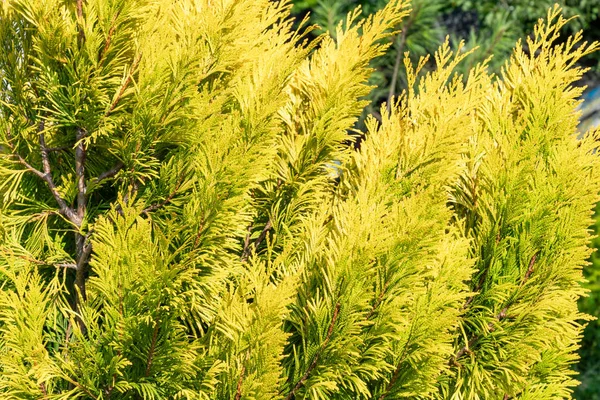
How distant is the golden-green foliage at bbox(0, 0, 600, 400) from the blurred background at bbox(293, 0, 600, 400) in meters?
3.69

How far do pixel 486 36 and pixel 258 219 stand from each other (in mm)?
9054

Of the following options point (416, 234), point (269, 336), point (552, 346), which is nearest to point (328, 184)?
point (416, 234)

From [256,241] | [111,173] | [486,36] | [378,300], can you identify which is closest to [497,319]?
[378,300]

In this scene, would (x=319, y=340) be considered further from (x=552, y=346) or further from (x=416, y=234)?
(x=552, y=346)

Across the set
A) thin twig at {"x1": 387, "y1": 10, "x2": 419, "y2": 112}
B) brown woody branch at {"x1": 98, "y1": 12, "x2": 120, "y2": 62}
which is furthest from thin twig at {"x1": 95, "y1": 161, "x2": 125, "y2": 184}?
thin twig at {"x1": 387, "y1": 10, "x2": 419, "y2": 112}

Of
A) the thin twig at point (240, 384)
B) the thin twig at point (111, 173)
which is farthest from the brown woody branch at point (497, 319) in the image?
the thin twig at point (111, 173)

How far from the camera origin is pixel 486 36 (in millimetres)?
11336

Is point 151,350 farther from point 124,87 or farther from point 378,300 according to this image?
point 124,87

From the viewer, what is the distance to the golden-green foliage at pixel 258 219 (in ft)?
9.16

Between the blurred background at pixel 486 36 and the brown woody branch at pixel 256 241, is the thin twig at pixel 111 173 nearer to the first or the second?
the brown woody branch at pixel 256 241

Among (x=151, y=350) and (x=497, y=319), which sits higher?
(x=497, y=319)

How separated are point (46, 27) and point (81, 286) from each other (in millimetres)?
1105

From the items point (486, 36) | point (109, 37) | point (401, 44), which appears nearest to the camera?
point (109, 37)

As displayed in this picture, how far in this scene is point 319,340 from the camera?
292 cm
